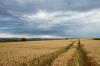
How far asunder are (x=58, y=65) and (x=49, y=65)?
0.83m

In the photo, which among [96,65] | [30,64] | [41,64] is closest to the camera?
[30,64]

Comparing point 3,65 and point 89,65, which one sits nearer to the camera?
point 3,65

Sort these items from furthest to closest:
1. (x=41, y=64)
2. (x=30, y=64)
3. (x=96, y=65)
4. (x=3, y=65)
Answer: (x=96, y=65) → (x=41, y=64) → (x=30, y=64) → (x=3, y=65)

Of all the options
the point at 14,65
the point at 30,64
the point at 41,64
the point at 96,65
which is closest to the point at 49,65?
the point at 41,64

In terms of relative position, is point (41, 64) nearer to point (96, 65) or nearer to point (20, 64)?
point (20, 64)

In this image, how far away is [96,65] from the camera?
16406 mm

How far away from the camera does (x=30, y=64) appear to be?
1412 cm

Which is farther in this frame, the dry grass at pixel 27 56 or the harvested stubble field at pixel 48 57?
the harvested stubble field at pixel 48 57

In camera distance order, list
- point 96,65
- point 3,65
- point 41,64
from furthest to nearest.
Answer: point 96,65
point 41,64
point 3,65

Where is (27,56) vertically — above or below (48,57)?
above

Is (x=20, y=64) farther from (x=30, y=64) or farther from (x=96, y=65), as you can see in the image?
(x=96, y=65)

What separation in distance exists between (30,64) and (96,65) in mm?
6158

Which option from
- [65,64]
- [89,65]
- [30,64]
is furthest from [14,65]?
[89,65]

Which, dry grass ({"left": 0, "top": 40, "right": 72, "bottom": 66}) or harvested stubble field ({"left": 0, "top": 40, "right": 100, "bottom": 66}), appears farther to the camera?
harvested stubble field ({"left": 0, "top": 40, "right": 100, "bottom": 66})
